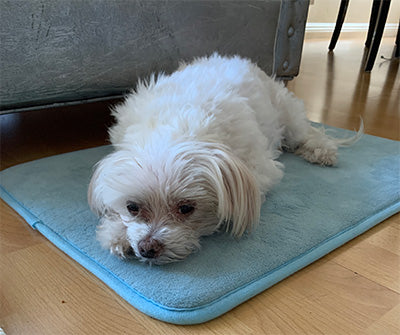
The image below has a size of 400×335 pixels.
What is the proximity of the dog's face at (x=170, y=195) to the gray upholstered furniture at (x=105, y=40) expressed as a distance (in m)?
0.68

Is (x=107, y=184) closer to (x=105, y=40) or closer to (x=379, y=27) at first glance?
(x=105, y=40)

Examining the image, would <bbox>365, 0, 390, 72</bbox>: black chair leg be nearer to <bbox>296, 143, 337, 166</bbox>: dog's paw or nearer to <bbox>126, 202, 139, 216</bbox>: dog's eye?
<bbox>296, 143, 337, 166</bbox>: dog's paw

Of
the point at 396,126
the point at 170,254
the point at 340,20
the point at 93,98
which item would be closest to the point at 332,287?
the point at 170,254

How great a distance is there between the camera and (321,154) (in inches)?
62.7

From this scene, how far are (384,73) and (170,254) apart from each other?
364 centimetres

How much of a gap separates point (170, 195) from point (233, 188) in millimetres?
150

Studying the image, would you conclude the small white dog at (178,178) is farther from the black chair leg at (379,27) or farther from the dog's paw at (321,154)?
the black chair leg at (379,27)

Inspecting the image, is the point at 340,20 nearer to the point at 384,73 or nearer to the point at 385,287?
the point at 384,73

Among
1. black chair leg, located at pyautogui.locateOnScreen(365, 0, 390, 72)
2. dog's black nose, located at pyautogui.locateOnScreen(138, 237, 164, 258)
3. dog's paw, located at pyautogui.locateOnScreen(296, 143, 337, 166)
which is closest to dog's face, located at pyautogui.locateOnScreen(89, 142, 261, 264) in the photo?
dog's black nose, located at pyautogui.locateOnScreen(138, 237, 164, 258)

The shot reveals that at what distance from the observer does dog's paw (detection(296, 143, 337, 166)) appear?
158 centimetres

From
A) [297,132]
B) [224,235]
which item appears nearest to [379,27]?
[297,132]

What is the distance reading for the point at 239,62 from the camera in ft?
5.19

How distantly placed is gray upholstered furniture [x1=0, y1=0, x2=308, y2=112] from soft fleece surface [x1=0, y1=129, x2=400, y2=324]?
0.29 meters

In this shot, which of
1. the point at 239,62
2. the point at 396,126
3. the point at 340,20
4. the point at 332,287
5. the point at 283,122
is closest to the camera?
the point at 332,287
